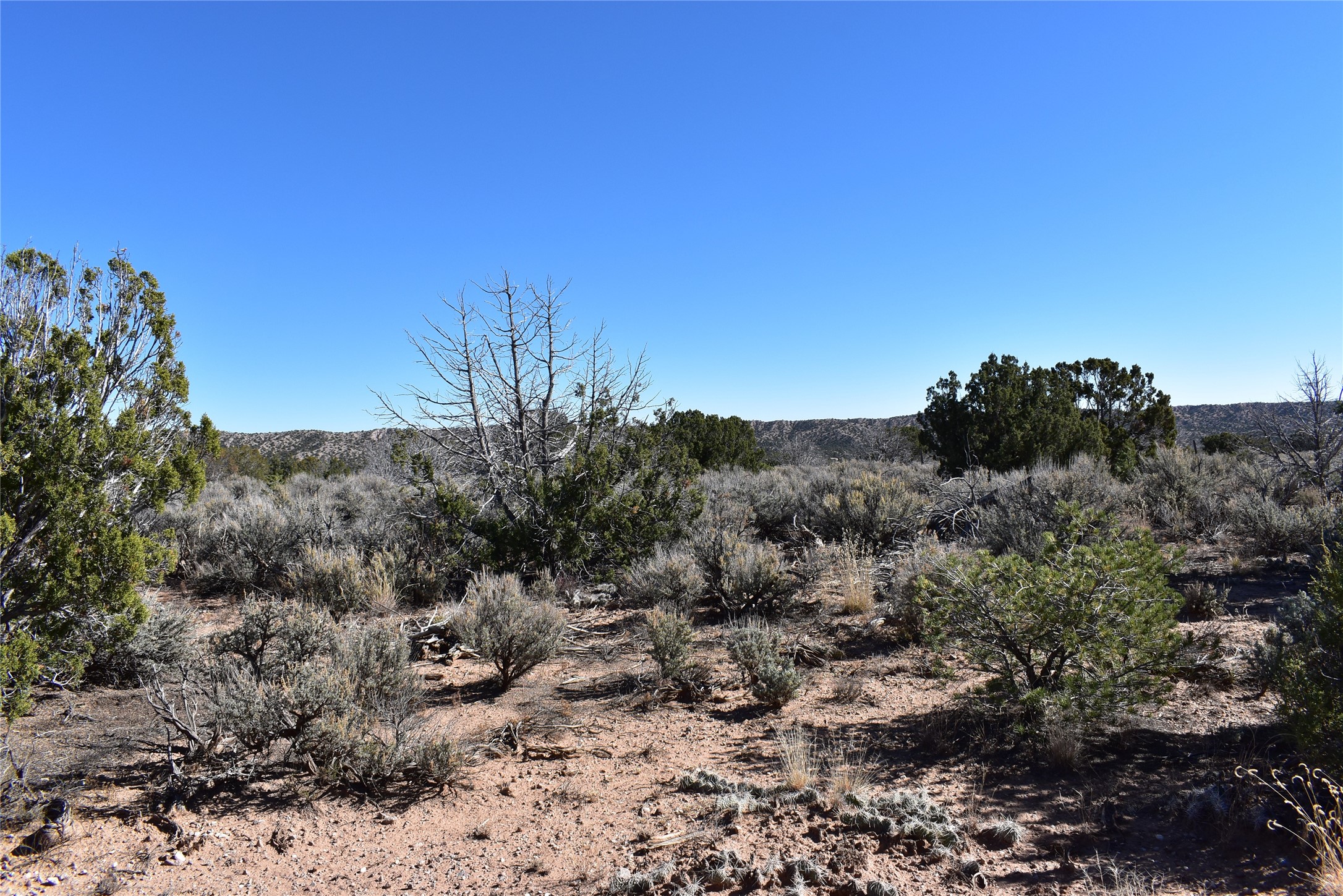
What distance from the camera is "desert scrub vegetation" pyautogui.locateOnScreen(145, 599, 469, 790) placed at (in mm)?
4332

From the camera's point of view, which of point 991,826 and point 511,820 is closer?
point 991,826

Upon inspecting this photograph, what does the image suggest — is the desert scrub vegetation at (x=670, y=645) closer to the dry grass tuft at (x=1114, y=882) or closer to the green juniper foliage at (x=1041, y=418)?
the dry grass tuft at (x=1114, y=882)

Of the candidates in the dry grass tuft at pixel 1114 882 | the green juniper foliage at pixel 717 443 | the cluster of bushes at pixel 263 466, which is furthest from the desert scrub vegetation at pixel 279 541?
the cluster of bushes at pixel 263 466

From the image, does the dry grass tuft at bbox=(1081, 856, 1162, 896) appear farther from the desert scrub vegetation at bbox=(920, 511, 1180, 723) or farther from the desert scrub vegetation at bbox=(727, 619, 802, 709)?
the desert scrub vegetation at bbox=(727, 619, 802, 709)

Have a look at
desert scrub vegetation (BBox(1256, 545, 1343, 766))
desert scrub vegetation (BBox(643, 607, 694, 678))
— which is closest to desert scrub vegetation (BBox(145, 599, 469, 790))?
desert scrub vegetation (BBox(643, 607, 694, 678))

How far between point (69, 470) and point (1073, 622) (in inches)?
251

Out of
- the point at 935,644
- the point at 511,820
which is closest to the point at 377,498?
the point at 511,820

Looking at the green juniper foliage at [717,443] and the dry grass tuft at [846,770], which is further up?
the green juniper foliage at [717,443]

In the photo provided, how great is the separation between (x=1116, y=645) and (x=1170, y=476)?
11.0 meters

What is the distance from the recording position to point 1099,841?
363cm

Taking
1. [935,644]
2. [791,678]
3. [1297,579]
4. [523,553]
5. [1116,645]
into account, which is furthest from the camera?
[523,553]

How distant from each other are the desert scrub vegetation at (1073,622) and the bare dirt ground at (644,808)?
39cm

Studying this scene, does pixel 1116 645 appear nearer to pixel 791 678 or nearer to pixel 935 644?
pixel 935 644

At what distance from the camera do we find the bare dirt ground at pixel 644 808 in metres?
3.46
